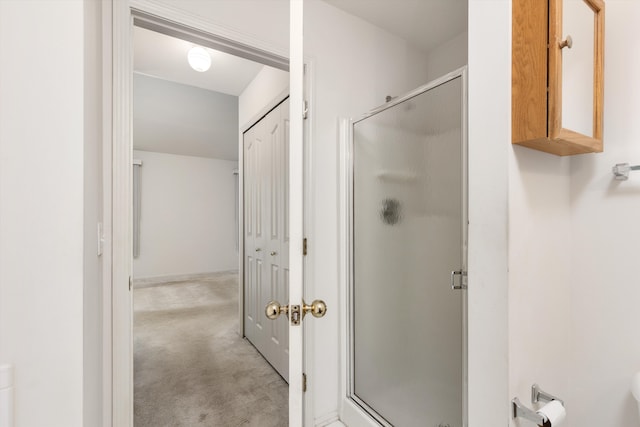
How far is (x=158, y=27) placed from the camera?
129cm

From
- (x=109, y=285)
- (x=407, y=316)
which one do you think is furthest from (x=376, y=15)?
(x=109, y=285)

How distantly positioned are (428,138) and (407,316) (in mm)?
913

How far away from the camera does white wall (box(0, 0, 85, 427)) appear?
632 mm

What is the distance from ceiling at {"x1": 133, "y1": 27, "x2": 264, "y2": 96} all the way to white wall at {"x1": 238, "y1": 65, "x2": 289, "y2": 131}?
10 cm

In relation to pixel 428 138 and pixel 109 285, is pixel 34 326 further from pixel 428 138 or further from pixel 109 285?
pixel 428 138

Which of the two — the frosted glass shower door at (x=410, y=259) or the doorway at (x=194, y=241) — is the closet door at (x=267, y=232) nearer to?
the doorway at (x=194, y=241)

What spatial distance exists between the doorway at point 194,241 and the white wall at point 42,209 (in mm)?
1372

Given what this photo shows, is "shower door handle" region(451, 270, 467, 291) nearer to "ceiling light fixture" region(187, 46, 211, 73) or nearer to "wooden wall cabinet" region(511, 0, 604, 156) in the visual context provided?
"wooden wall cabinet" region(511, 0, 604, 156)

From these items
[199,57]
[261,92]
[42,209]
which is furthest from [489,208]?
[199,57]

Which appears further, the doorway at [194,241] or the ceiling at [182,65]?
the ceiling at [182,65]

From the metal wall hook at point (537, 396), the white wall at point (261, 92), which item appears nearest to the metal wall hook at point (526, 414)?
the metal wall hook at point (537, 396)

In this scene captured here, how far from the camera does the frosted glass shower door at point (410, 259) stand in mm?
1207

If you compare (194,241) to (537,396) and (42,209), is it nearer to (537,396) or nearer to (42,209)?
(42,209)

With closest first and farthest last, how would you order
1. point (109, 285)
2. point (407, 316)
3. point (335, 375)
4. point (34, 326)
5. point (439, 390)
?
1. point (34, 326)
2. point (109, 285)
3. point (439, 390)
4. point (407, 316)
5. point (335, 375)
